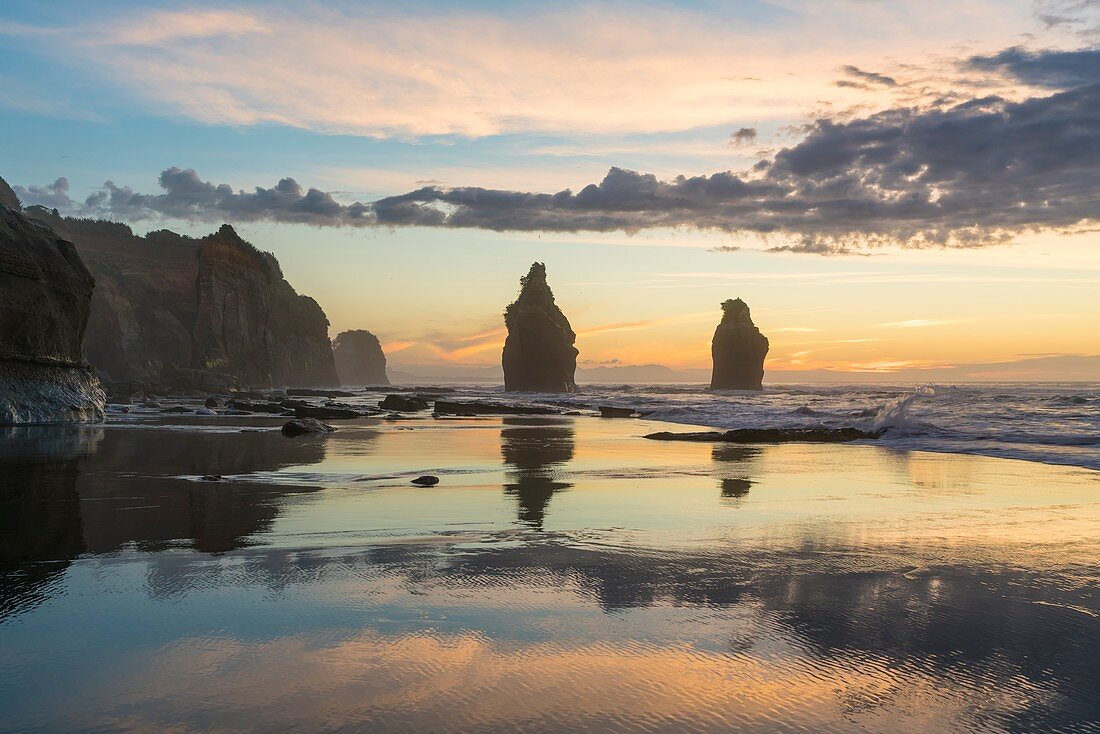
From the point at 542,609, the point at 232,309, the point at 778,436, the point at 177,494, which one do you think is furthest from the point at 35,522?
the point at 232,309

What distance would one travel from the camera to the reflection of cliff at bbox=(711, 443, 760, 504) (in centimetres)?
1266

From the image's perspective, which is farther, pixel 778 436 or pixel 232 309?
pixel 232 309

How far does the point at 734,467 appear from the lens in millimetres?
16828

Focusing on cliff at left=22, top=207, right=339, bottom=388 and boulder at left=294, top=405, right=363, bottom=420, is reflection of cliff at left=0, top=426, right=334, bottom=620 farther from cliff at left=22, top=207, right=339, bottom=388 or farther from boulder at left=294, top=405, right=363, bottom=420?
cliff at left=22, top=207, right=339, bottom=388

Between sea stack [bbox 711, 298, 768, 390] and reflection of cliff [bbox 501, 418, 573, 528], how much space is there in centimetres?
12643

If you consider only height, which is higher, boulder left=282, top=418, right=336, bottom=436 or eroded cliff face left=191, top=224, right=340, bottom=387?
eroded cliff face left=191, top=224, right=340, bottom=387

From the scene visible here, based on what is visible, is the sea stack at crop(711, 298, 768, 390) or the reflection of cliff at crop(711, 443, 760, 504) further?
the sea stack at crop(711, 298, 768, 390)

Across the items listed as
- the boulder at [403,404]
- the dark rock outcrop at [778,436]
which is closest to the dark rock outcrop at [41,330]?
the boulder at [403,404]

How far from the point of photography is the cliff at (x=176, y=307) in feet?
329

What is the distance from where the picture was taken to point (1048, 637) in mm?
5074

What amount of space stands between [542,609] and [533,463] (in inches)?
473

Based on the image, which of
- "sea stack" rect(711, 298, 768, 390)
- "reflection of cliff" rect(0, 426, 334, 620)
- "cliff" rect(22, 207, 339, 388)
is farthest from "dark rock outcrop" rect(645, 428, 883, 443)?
"sea stack" rect(711, 298, 768, 390)

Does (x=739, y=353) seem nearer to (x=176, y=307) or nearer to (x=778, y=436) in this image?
(x=176, y=307)

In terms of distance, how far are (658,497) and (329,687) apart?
8.32 meters
